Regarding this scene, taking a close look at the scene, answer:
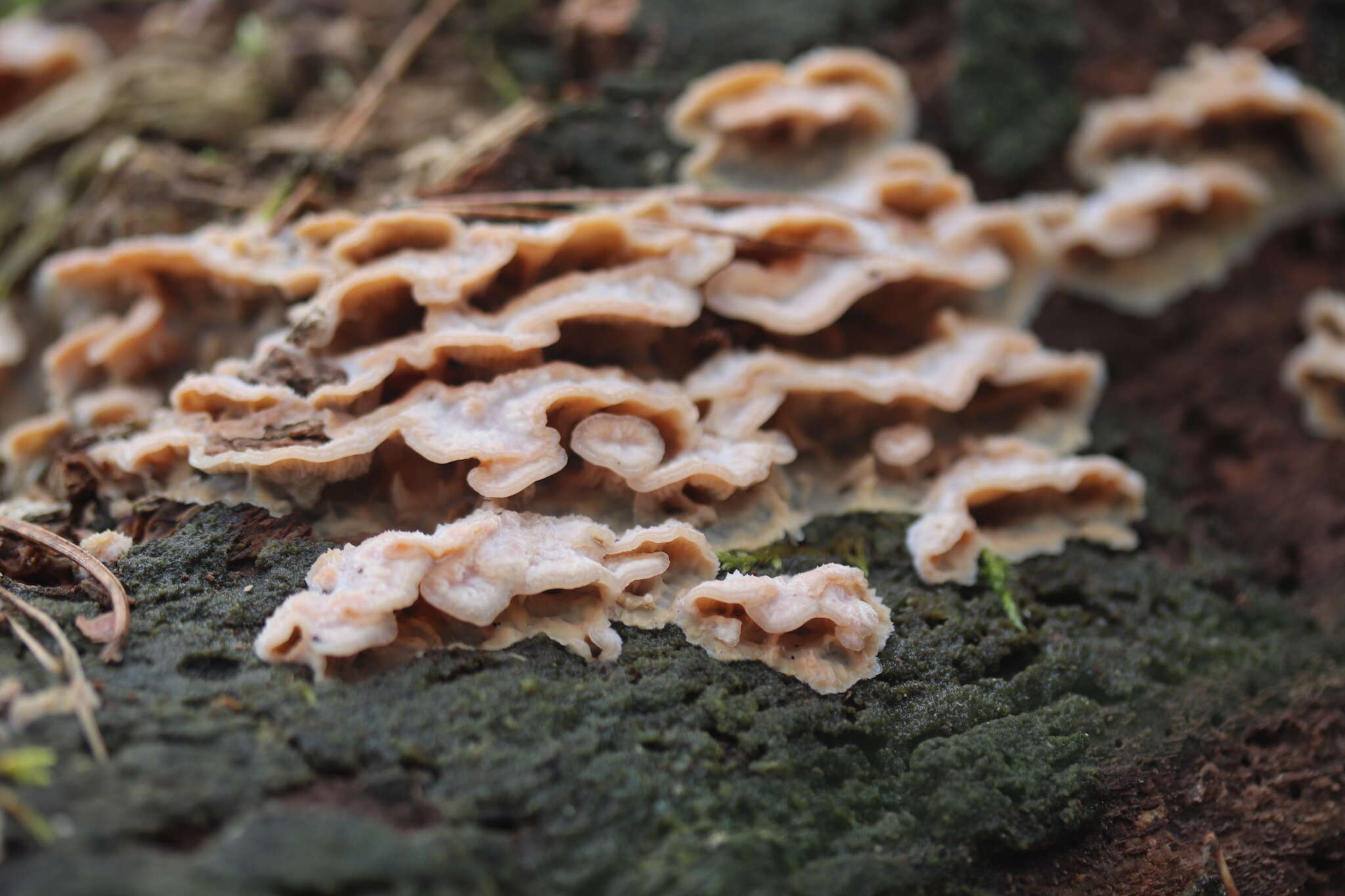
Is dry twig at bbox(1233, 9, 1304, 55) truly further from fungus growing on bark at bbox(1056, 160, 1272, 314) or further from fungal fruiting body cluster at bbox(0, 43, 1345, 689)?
fungus growing on bark at bbox(1056, 160, 1272, 314)

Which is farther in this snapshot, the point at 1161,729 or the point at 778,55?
the point at 778,55

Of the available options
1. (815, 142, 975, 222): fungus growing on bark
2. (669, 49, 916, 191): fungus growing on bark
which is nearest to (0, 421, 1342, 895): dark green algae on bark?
(815, 142, 975, 222): fungus growing on bark

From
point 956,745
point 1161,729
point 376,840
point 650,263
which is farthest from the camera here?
point 650,263

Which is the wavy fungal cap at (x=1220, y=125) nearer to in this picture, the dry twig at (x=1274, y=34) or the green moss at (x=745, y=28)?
the dry twig at (x=1274, y=34)

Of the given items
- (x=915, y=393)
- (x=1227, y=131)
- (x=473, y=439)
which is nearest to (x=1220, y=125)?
(x=1227, y=131)

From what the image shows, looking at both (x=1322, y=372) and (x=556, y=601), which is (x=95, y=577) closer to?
(x=556, y=601)

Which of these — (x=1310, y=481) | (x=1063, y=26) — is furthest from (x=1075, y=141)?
(x=1310, y=481)

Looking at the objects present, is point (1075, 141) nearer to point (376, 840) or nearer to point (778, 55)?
point (778, 55)
